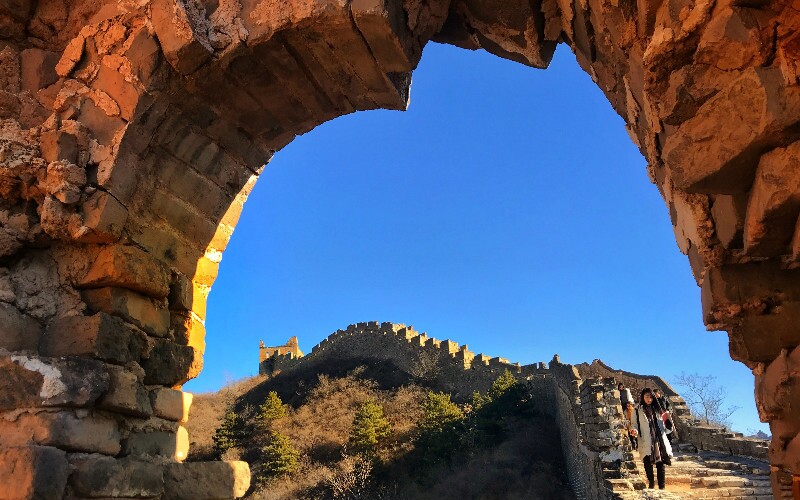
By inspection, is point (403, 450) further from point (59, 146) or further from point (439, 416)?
point (59, 146)

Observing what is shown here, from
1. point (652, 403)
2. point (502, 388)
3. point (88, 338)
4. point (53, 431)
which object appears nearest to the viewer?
point (53, 431)

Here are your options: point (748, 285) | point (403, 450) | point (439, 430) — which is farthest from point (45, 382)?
point (403, 450)

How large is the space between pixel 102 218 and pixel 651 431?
7425 millimetres

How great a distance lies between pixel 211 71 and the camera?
3.14 meters

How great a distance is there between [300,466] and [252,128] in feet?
82.3

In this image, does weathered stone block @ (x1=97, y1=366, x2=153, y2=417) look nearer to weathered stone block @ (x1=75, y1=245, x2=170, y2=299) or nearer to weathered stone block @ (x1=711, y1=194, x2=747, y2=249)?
weathered stone block @ (x1=75, y1=245, x2=170, y2=299)

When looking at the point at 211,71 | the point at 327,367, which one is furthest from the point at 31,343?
the point at 327,367

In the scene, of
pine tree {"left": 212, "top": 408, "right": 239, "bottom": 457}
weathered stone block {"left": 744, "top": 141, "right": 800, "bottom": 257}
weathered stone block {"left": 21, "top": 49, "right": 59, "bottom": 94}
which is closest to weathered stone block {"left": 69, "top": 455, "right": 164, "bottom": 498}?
weathered stone block {"left": 21, "top": 49, "right": 59, "bottom": 94}

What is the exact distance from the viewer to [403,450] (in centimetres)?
2541

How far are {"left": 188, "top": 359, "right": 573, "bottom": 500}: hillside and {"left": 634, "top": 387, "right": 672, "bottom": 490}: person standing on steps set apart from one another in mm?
9882

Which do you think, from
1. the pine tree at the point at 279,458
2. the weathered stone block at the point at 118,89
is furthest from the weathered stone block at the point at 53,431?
the pine tree at the point at 279,458

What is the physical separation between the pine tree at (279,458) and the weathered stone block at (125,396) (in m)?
24.0

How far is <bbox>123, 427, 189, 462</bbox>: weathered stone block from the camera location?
293cm

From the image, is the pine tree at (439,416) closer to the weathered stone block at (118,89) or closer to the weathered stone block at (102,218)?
the weathered stone block at (102,218)
